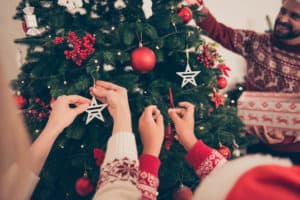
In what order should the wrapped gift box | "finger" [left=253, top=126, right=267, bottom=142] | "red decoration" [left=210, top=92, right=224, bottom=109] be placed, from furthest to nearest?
"finger" [left=253, top=126, right=267, bottom=142] < the wrapped gift box < "red decoration" [left=210, top=92, right=224, bottom=109]

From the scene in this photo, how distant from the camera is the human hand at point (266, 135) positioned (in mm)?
1654

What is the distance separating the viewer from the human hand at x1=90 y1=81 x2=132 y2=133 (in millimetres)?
896

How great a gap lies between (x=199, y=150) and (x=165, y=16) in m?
0.53

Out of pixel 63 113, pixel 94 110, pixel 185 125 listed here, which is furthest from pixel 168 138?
pixel 63 113

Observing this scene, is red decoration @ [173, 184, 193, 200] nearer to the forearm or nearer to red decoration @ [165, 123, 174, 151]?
red decoration @ [165, 123, 174, 151]

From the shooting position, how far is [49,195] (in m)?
1.39

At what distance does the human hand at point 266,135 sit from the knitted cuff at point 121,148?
1.04 meters

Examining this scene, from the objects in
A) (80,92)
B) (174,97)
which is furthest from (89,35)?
(174,97)

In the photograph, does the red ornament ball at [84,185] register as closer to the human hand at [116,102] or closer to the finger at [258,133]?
the human hand at [116,102]

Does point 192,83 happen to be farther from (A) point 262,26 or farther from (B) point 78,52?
(A) point 262,26

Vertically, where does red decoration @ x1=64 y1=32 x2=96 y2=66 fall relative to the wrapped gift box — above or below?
above

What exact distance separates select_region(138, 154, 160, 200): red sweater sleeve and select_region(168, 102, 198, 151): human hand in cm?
17

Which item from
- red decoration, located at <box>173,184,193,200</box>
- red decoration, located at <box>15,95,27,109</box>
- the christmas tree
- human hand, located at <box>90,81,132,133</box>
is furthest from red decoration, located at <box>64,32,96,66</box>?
red decoration, located at <box>173,184,193,200</box>

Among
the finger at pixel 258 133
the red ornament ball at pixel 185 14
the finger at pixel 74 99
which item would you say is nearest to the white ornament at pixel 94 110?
the finger at pixel 74 99
